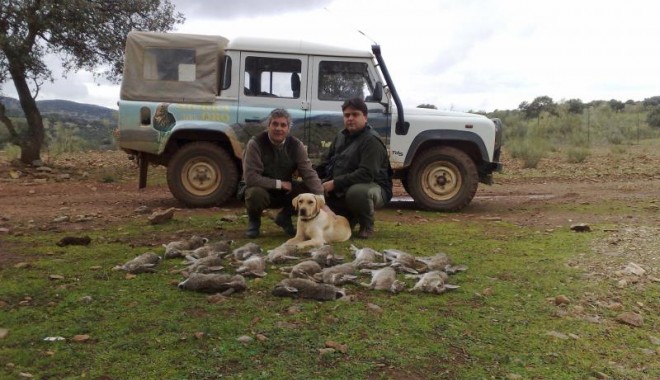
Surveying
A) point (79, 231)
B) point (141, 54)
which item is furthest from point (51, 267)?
point (141, 54)

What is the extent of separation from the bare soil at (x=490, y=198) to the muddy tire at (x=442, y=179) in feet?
0.97

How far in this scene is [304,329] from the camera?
353 cm

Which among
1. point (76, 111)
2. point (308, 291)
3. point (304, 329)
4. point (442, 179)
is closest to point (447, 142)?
point (442, 179)

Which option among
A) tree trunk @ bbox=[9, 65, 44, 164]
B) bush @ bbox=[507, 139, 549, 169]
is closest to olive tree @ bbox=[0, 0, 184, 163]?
tree trunk @ bbox=[9, 65, 44, 164]

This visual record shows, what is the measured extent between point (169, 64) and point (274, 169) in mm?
3264

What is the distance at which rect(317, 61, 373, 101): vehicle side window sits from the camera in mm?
8430

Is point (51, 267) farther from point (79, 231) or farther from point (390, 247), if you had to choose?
point (390, 247)

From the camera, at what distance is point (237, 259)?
199 inches

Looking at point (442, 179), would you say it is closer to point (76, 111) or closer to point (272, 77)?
point (272, 77)

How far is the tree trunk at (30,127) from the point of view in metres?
13.4

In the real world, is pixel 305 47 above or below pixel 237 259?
above

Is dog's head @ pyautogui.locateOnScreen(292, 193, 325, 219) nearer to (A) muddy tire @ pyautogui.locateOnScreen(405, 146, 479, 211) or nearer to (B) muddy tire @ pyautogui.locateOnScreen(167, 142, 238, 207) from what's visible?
(B) muddy tire @ pyautogui.locateOnScreen(167, 142, 238, 207)

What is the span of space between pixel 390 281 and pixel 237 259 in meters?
1.35

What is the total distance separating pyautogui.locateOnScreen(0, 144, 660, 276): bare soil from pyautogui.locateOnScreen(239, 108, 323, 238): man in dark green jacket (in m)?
2.07
